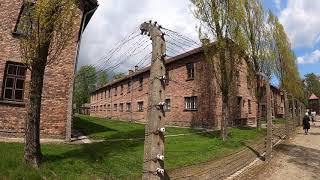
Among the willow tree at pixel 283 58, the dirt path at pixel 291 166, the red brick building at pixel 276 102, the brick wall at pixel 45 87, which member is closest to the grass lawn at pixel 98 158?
the dirt path at pixel 291 166

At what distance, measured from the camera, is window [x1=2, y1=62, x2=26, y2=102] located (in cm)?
1529

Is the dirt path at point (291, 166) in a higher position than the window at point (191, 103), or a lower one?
lower

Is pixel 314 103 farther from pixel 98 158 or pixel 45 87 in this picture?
pixel 98 158

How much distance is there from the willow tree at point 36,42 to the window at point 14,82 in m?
5.72

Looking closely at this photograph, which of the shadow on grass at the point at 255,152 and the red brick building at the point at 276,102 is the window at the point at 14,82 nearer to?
the shadow on grass at the point at 255,152

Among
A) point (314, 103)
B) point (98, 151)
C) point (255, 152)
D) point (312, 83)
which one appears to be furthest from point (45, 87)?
point (312, 83)

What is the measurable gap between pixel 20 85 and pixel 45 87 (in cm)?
110

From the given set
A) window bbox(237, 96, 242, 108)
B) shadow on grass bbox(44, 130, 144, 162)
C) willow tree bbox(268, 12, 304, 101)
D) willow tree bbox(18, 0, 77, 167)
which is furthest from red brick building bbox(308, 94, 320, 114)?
willow tree bbox(18, 0, 77, 167)

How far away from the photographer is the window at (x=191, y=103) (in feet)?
93.5

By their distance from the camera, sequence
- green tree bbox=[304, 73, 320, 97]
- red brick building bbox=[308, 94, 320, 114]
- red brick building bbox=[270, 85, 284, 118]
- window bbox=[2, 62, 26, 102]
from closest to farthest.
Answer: window bbox=[2, 62, 26, 102]
red brick building bbox=[270, 85, 284, 118]
red brick building bbox=[308, 94, 320, 114]
green tree bbox=[304, 73, 320, 97]

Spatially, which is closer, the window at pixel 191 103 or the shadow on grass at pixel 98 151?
the shadow on grass at pixel 98 151

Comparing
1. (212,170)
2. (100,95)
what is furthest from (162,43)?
(100,95)

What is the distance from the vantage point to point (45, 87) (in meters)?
15.8

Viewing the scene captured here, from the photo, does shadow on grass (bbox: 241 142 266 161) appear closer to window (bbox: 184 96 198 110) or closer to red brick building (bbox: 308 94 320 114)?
window (bbox: 184 96 198 110)
